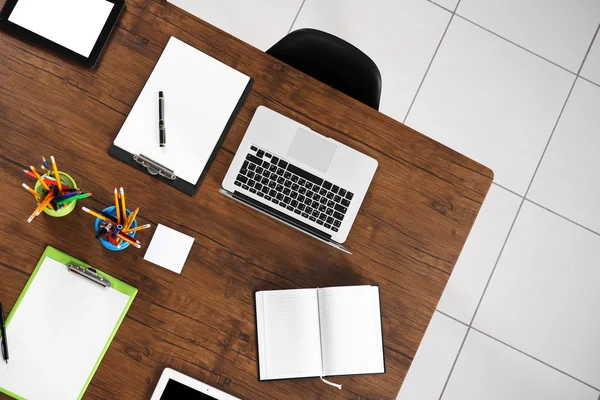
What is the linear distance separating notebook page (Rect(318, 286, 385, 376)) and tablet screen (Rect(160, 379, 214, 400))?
0.30 m

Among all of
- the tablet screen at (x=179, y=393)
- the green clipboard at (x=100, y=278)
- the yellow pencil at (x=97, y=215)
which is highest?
the yellow pencil at (x=97, y=215)

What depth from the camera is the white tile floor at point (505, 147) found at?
225 centimetres

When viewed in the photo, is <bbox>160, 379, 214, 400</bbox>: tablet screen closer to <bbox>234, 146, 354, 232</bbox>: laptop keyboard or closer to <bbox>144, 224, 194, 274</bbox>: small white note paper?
<bbox>144, 224, 194, 274</bbox>: small white note paper

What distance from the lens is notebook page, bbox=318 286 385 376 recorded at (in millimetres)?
1281

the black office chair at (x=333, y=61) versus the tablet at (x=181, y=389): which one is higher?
the black office chair at (x=333, y=61)

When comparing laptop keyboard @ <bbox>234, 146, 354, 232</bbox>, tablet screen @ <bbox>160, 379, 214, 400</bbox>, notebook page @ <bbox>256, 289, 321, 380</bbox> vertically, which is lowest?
tablet screen @ <bbox>160, 379, 214, 400</bbox>

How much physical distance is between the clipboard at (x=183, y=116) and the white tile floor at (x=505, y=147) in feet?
3.40

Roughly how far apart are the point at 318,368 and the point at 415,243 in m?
0.39

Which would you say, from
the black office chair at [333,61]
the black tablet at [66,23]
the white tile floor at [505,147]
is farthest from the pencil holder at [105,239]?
the white tile floor at [505,147]

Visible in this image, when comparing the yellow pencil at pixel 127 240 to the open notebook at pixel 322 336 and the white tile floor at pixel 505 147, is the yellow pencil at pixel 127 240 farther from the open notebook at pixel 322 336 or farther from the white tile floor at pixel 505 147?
the white tile floor at pixel 505 147

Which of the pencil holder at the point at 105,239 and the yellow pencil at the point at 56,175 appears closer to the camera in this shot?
the yellow pencil at the point at 56,175

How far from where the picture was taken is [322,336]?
1293mm

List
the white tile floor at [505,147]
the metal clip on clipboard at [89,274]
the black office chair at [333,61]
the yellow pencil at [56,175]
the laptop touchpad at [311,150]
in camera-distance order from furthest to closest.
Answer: the white tile floor at [505,147] → the black office chair at [333,61] → the laptop touchpad at [311,150] → the metal clip on clipboard at [89,274] → the yellow pencil at [56,175]

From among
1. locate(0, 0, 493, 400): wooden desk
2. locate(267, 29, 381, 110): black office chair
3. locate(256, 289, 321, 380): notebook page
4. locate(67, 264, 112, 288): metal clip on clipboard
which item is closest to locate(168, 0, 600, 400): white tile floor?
locate(267, 29, 381, 110): black office chair
